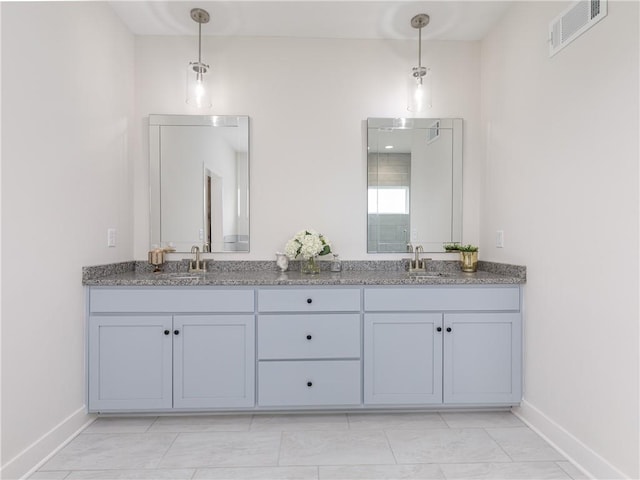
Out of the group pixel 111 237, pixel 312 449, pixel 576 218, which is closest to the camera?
pixel 576 218

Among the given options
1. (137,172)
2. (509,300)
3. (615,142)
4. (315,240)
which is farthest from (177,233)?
(615,142)

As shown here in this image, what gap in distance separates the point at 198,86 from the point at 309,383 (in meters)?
2.07

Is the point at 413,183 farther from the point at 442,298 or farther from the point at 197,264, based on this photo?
the point at 197,264

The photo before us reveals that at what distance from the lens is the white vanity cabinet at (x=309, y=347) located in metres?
2.27

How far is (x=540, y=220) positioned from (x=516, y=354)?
31.8 inches

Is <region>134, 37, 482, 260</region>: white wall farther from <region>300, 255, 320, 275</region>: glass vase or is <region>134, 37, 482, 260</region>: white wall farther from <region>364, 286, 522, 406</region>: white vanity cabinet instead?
<region>364, 286, 522, 406</region>: white vanity cabinet

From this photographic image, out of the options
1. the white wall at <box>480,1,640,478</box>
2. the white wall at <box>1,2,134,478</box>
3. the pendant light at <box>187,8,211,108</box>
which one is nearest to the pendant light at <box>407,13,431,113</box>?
the white wall at <box>480,1,640,478</box>

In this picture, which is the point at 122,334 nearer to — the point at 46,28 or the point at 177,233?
the point at 177,233

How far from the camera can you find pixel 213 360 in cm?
226

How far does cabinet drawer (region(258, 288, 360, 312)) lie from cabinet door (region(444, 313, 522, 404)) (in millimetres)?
584

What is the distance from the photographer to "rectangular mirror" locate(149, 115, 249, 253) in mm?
2781

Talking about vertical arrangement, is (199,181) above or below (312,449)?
above

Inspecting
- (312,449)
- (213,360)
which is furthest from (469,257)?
(213,360)

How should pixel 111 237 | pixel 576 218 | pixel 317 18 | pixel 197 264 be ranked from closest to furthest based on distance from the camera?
1. pixel 576 218
2. pixel 111 237
3. pixel 317 18
4. pixel 197 264
